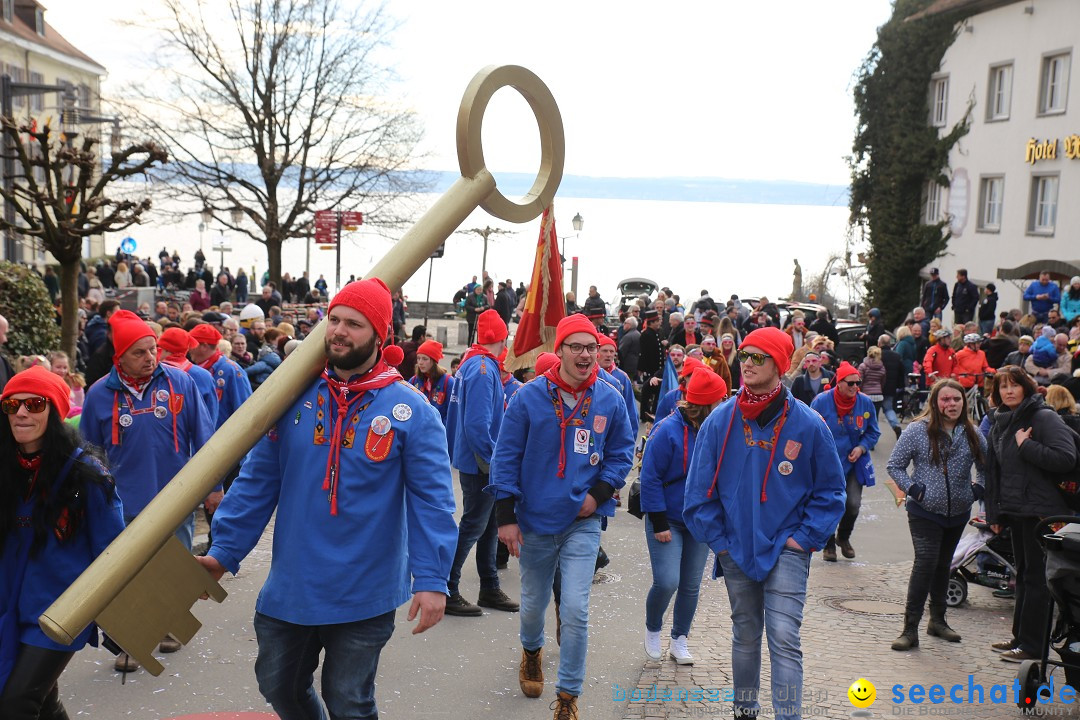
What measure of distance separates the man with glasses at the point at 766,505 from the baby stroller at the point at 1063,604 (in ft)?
5.13

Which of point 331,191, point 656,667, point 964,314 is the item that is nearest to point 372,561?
point 656,667

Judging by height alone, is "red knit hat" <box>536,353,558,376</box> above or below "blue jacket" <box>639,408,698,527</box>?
above

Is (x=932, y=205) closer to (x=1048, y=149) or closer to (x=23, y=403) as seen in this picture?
(x=1048, y=149)

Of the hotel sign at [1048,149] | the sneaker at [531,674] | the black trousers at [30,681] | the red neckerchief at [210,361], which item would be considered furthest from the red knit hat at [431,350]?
the hotel sign at [1048,149]

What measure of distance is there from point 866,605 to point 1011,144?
26046 mm

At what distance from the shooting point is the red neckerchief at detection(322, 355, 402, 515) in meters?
3.91

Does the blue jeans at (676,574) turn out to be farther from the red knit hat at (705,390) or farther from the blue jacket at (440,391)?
the blue jacket at (440,391)

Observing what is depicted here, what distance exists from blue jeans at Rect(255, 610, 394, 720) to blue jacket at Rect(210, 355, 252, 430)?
4.84m

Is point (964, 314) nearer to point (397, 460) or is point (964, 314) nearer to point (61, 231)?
point (61, 231)

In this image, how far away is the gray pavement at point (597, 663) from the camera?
5.89 m

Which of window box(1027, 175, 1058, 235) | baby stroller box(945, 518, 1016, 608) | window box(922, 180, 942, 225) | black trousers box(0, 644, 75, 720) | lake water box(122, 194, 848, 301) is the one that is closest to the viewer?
black trousers box(0, 644, 75, 720)

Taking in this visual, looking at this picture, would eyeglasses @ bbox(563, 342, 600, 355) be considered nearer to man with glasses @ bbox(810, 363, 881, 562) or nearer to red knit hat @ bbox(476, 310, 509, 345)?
red knit hat @ bbox(476, 310, 509, 345)

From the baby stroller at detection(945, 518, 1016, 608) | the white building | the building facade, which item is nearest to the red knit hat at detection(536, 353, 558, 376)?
the baby stroller at detection(945, 518, 1016, 608)

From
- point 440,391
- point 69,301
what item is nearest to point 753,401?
point 440,391
